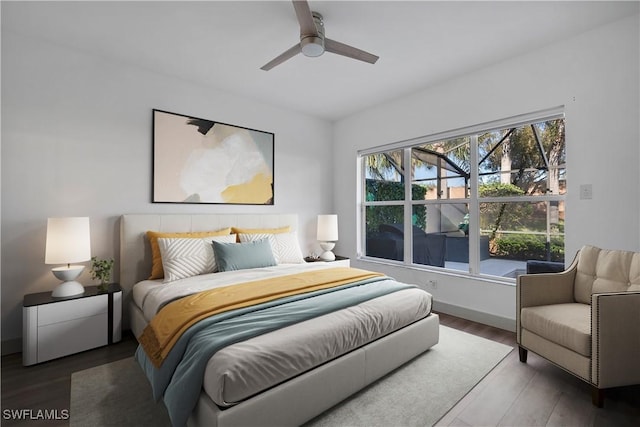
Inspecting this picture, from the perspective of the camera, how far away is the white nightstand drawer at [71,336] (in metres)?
2.28

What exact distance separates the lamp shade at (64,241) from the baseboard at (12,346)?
2.50 ft

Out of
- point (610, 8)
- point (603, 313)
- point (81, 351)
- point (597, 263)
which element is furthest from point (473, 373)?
point (81, 351)

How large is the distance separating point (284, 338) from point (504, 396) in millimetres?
1470

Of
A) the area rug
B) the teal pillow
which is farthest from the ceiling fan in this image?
the area rug

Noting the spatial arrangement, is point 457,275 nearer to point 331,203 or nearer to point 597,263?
point 597,263

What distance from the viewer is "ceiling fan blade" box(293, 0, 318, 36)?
6.17 feet

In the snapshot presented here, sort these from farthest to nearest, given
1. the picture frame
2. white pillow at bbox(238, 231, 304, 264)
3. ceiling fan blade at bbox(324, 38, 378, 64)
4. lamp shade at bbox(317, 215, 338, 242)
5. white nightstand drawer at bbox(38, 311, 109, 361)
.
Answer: lamp shade at bbox(317, 215, 338, 242)
white pillow at bbox(238, 231, 304, 264)
the picture frame
white nightstand drawer at bbox(38, 311, 109, 361)
ceiling fan blade at bbox(324, 38, 378, 64)

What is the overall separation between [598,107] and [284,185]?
3.35 m

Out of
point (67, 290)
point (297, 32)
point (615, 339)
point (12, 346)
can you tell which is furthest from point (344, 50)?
point (12, 346)

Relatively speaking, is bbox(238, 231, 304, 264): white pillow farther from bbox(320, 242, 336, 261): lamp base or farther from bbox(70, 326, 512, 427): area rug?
bbox(70, 326, 512, 427): area rug

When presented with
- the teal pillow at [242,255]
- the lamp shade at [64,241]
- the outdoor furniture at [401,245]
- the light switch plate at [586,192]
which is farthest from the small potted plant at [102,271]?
the light switch plate at [586,192]

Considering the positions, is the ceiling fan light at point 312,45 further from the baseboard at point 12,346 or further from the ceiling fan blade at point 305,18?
the baseboard at point 12,346

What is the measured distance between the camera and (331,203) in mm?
4883

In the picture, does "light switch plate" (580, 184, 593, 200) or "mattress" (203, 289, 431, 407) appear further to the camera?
"light switch plate" (580, 184, 593, 200)
